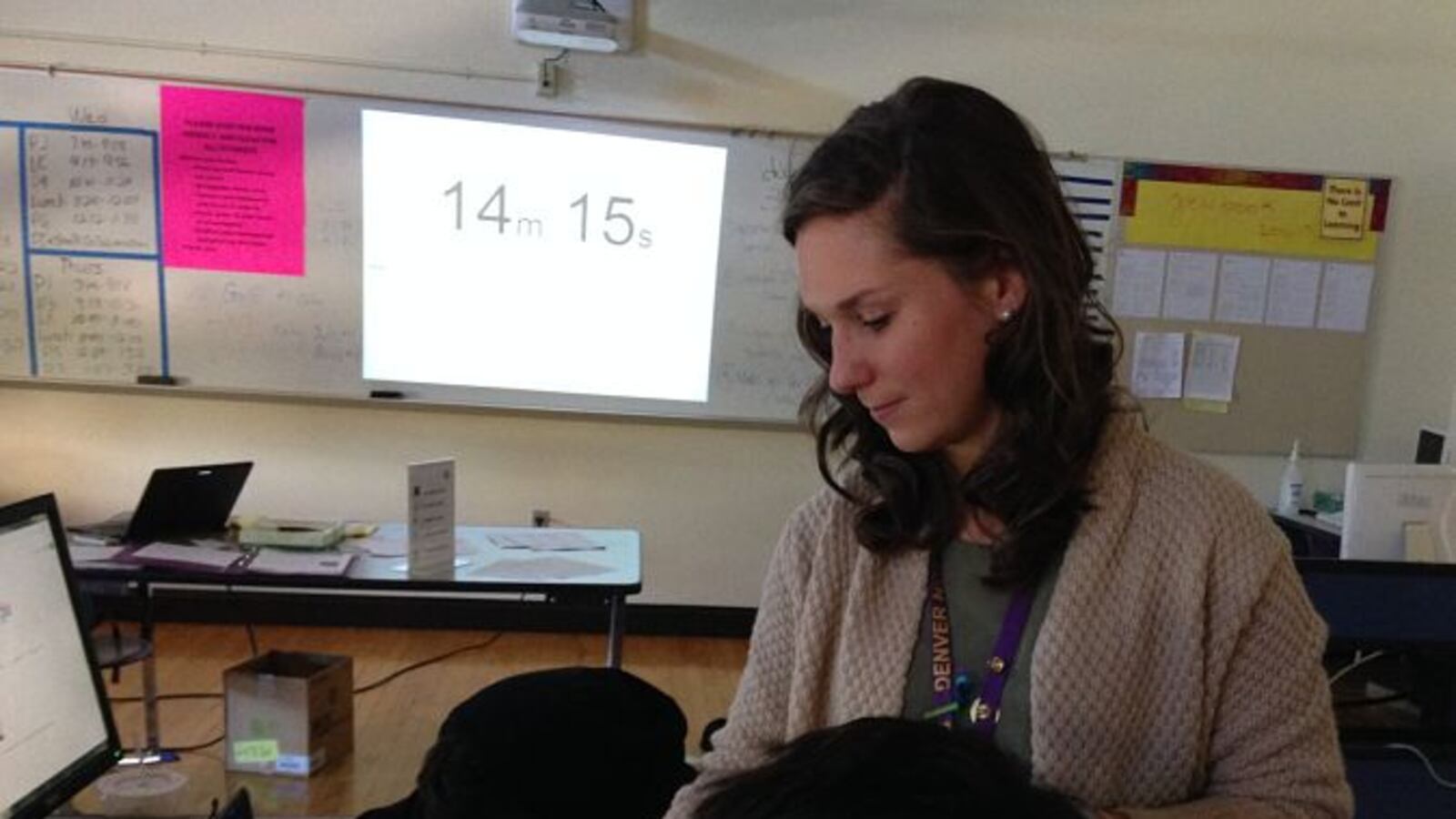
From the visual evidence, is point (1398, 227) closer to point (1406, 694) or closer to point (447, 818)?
point (1406, 694)

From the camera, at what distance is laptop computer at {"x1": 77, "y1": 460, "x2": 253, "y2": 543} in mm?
2424

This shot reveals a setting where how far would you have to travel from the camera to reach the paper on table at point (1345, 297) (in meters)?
3.91

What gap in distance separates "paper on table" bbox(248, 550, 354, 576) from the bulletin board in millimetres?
2938

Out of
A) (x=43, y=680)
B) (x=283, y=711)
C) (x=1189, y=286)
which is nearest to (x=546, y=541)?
(x=283, y=711)

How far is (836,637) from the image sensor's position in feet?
2.85

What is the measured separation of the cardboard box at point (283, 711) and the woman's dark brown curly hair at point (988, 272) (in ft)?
7.17

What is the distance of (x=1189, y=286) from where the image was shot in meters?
3.89

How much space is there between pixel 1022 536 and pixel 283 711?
2.38 meters

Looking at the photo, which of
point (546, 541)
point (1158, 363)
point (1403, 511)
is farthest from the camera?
point (1158, 363)

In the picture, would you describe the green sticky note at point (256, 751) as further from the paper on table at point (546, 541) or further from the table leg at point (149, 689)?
the paper on table at point (546, 541)

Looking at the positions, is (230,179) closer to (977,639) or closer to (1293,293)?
(977,639)

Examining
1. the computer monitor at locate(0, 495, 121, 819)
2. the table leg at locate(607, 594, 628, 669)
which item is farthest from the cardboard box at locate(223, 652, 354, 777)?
the computer monitor at locate(0, 495, 121, 819)

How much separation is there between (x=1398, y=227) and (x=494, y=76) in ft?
11.8

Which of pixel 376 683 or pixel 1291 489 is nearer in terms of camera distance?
pixel 376 683
